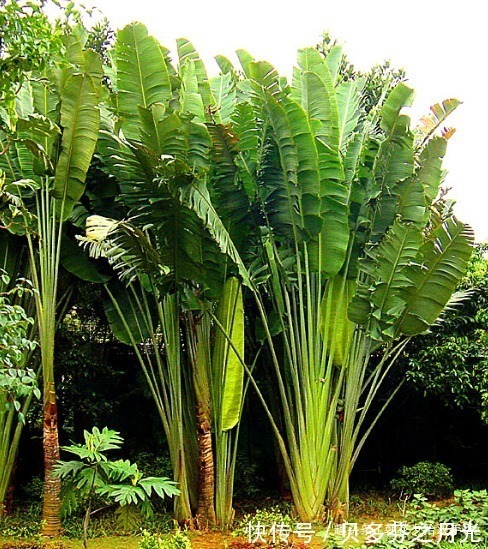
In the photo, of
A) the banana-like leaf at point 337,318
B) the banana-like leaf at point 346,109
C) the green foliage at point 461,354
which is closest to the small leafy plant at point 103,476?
the banana-like leaf at point 337,318

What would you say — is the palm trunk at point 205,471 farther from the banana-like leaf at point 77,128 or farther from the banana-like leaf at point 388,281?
the banana-like leaf at point 77,128

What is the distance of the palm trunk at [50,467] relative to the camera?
5.15m

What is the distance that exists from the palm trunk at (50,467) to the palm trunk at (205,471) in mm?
1287

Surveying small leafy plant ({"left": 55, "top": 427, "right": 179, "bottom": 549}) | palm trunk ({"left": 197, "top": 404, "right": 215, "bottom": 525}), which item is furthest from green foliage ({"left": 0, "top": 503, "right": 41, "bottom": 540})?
small leafy plant ({"left": 55, "top": 427, "right": 179, "bottom": 549})

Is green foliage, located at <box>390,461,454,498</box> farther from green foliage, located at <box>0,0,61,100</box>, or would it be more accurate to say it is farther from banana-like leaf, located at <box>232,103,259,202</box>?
green foliage, located at <box>0,0,61,100</box>

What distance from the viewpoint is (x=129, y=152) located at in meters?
5.32

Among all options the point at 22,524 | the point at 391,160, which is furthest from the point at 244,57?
the point at 22,524

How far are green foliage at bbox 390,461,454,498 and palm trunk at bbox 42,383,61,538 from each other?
4231mm

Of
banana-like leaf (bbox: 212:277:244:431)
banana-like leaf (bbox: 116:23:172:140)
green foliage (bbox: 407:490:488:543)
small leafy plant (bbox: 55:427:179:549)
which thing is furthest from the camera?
banana-like leaf (bbox: 212:277:244:431)

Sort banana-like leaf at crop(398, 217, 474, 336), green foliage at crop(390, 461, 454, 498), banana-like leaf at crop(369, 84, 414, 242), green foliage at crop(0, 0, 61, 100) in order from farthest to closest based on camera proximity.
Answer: green foliage at crop(390, 461, 454, 498)
banana-like leaf at crop(369, 84, 414, 242)
banana-like leaf at crop(398, 217, 474, 336)
green foliage at crop(0, 0, 61, 100)

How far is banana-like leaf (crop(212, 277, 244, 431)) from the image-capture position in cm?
582

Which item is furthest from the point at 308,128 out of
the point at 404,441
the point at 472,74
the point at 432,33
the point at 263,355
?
the point at 404,441

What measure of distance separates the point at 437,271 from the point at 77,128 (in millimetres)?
3468

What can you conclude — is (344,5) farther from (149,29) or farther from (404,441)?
(404,441)
